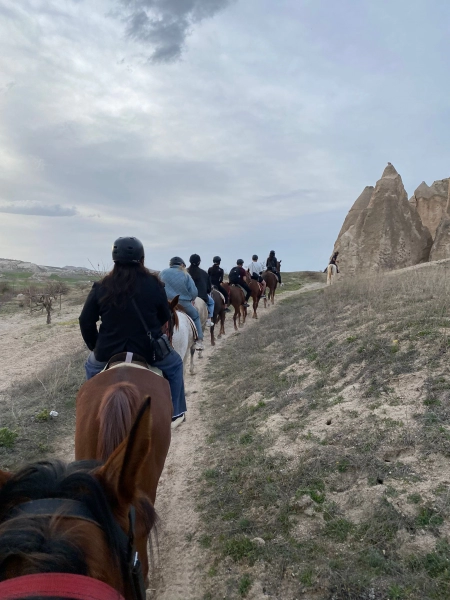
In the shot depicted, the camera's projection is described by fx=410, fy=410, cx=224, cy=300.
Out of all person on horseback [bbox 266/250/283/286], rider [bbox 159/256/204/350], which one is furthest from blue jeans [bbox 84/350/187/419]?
person on horseback [bbox 266/250/283/286]

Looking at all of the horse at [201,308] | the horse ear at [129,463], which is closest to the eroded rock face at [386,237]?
the horse at [201,308]

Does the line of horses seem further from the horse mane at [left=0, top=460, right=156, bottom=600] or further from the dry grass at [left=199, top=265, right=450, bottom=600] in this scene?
the dry grass at [left=199, top=265, right=450, bottom=600]

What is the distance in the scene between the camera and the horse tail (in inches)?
96.5

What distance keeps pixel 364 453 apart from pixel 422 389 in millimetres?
1398

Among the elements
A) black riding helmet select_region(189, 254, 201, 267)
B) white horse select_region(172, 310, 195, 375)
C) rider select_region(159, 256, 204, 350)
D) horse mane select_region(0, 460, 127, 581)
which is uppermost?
black riding helmet select_region(189, 254, 201, 267)

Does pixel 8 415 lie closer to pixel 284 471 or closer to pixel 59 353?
pixel 284 471

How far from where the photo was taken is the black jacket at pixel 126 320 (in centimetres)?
355

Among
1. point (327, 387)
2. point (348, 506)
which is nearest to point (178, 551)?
point (348, 506)

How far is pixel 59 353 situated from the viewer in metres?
13.7

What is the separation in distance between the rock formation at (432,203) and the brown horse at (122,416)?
100 ft

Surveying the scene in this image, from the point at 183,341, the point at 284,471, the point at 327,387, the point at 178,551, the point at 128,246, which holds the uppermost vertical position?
the point at 128,246

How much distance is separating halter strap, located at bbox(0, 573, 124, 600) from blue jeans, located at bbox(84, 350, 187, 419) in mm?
2752

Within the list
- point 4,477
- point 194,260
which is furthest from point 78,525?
point 194,260

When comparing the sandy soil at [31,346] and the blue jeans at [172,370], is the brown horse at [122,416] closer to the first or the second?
the blue jeans at [172,370]
